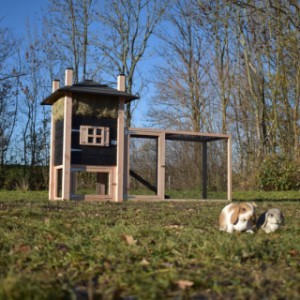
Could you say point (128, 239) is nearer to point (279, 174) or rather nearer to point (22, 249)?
point (22, 249)

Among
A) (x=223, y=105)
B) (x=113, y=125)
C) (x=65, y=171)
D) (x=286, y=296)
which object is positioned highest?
(x=223, y=105)

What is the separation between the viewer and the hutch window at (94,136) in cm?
1131

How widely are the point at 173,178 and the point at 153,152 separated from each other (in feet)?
4.88

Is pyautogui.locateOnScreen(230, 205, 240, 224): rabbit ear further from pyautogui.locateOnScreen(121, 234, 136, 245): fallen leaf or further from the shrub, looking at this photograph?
the shrub

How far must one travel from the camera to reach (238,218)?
480cm

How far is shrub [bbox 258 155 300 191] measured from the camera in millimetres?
19000

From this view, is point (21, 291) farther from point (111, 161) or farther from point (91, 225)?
point (111, 161)

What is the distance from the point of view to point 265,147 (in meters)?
21.1

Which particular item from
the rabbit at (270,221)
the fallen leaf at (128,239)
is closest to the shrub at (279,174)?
the rabbit at (270,221)

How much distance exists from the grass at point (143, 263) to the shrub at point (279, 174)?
1408 cm

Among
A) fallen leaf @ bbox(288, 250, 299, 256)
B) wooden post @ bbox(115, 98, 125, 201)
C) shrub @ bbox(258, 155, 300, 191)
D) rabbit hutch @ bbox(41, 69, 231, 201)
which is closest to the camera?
fallen leaf @ bbox(288, 250, 299, 256)

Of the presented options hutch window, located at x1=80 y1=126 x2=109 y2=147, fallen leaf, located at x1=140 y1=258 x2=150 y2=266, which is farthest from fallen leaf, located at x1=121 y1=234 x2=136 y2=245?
hutch window, located at x1=80 y1=126 x2=109 y2=147

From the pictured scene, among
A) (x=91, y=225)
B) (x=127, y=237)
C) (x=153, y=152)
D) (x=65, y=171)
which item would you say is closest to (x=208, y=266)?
(x=127, y=237)

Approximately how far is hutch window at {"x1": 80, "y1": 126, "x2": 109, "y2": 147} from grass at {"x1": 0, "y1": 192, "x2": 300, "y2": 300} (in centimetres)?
595
